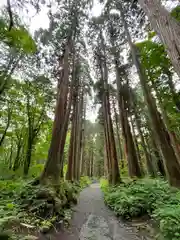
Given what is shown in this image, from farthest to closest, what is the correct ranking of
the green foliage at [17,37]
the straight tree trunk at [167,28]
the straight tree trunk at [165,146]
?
the green foliage at [17,37] < the straight tree trunk at [165,146] < the straight tree trunk at [167,28]

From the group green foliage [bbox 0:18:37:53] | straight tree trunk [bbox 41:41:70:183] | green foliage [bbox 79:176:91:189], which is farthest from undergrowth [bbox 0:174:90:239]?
green foliage [bbox 79:176:91:189]

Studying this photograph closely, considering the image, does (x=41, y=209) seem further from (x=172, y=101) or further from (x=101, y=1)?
(x=101, y=1)

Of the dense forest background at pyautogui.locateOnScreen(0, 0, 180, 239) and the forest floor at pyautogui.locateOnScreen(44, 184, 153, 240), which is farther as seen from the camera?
the dense forest background at pyautogui.locateOnScreen(0, 0, 180, 239)

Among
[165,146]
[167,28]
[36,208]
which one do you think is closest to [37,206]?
[36,208]

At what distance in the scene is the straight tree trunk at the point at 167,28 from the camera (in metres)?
2.12

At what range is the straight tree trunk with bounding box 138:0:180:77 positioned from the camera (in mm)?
2125

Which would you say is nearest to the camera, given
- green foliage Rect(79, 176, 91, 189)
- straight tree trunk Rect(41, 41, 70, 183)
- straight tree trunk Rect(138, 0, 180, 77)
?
straight tree trunk Rect(138, 0, 180, 77)

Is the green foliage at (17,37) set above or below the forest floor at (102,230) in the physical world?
above

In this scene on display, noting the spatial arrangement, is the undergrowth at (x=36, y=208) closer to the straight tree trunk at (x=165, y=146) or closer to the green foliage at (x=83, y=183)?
the straight tree trunk at (x=165, y=146)

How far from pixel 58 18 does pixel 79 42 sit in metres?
1.88

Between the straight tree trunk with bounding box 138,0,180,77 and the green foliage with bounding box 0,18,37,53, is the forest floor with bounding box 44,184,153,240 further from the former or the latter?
the green foliage with bounding box 0,18,37,53

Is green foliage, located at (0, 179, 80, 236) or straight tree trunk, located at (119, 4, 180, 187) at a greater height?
straight tree trunk, located at (119, 4, 180, 187)

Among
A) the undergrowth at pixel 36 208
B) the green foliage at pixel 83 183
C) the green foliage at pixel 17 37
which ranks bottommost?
the undergrowth at pixel 36 208

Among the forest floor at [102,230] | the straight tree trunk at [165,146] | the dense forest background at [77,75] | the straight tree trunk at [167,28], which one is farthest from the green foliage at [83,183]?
the straight tree trunk at [167,28]
